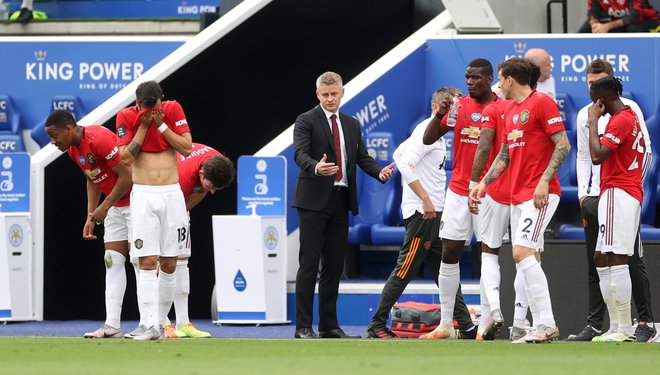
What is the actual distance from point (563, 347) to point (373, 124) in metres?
5.84

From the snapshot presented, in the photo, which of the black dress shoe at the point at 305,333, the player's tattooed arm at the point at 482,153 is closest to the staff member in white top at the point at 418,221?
the black dress shoe at the point at 305,333

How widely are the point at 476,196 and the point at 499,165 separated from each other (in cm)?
31

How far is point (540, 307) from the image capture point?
9891mm

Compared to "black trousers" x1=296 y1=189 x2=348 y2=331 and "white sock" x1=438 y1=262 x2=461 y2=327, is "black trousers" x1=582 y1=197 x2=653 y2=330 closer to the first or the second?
"white sock" x1=438 y1=262 x2=461 y2=327

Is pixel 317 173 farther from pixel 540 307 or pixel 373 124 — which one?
pixel 373 124

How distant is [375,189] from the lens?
14867mm

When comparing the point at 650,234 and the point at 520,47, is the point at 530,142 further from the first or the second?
the point at 520,47

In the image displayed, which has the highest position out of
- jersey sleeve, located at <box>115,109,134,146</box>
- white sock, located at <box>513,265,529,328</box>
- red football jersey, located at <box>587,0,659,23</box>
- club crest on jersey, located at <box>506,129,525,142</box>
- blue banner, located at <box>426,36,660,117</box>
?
red football jersey, located at <box>587,0,659,23</box>

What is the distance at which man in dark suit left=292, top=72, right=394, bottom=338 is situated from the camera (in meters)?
11.7

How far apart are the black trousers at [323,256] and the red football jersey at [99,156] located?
4.84 ft

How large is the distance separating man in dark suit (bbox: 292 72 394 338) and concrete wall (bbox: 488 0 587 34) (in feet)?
20.1

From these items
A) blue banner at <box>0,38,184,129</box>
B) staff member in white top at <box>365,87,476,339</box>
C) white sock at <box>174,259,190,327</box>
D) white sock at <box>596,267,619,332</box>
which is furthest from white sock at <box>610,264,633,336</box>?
blue banner at <box>0,38,184,129</box>

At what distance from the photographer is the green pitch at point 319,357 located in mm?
7688

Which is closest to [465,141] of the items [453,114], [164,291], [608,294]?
[453,114]
